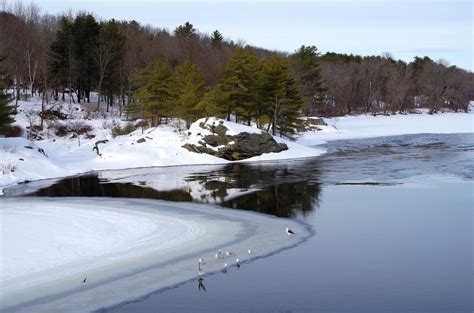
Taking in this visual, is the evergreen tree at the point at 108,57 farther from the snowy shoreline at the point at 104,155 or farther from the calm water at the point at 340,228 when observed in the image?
the calm water at the point at 340,228

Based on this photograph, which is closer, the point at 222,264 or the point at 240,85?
the point at 222,264

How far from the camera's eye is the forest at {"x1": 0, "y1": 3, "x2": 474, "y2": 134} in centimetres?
5275

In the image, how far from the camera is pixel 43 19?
98.2m

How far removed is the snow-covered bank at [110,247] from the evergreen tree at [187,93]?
2900 cm

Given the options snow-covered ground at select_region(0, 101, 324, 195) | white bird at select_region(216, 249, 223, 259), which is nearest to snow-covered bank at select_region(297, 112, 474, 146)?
snow-covered ground at select_region(0, 101, 324, 195)

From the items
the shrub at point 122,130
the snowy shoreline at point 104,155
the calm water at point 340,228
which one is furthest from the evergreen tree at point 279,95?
the shrub at point 122,130

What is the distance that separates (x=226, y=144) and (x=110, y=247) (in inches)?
1151

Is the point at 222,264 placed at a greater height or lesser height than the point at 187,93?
lesser

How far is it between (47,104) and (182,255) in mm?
51287

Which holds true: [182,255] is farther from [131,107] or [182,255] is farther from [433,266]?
[131,107]

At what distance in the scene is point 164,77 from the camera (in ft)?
185

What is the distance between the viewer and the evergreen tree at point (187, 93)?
5197 centimetres

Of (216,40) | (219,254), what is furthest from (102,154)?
(216,40)

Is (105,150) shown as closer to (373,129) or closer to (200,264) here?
(200,264)
